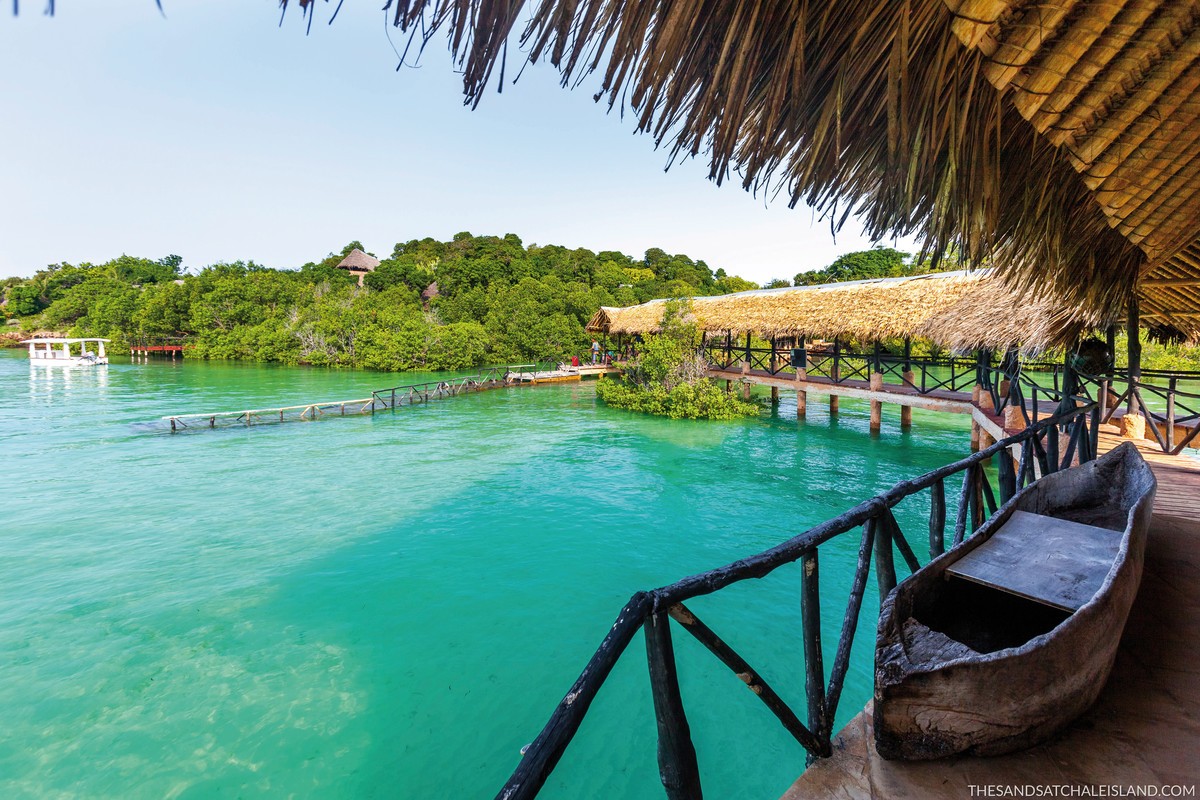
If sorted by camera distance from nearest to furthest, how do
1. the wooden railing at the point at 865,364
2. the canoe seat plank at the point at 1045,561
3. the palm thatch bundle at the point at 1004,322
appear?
1. the canoe seat plank at the point at 1045,561
2. the palm thatch bundle at the point at 1004,322
3. the wooden railing at the point at 865,364

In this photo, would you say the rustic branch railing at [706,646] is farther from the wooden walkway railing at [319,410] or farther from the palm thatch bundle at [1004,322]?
the wooden walkway railing at [319,410]

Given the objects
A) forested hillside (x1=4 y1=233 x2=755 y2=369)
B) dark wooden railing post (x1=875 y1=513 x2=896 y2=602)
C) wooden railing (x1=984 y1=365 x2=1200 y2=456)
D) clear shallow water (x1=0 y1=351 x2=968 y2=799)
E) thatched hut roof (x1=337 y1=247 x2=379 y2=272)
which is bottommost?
clear shallow water (x1=0 y1=351 x2=968 y2=799)

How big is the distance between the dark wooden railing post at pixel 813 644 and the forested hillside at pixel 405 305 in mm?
29350

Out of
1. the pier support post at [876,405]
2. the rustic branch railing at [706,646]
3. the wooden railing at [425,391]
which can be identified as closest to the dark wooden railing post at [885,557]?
the rustic branch railing at [706,646]

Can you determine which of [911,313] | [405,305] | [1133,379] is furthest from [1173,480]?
[405,305]

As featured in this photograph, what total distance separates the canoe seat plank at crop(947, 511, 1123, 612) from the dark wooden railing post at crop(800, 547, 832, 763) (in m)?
0.58

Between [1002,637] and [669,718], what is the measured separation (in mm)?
1587

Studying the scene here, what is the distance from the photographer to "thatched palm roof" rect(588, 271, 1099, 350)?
22.1 ft

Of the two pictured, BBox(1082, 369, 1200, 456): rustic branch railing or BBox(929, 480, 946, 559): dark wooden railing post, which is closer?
BBox(929, 480, 946, 559): dark wooden railing post

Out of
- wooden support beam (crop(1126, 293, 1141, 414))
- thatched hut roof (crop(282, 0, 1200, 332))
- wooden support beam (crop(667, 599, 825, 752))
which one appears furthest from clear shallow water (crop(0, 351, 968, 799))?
thatched hut roof (crop(282, 0, 1200, 332))

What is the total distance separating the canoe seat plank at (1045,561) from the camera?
1.76 meters

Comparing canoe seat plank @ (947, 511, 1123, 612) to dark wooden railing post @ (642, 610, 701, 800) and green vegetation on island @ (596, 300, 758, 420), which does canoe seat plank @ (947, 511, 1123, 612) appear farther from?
green vegetation on island @ (596, 300, 758, 420)

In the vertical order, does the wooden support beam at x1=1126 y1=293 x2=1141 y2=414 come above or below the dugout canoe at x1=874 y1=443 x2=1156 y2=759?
above

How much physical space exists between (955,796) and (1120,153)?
1.77 meters
